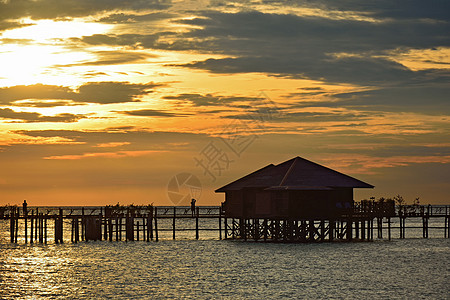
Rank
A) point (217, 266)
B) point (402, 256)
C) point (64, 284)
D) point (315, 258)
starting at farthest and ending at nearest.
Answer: point (402, 256) → point (315, 258) → point (217, 266) → point (64, 284)

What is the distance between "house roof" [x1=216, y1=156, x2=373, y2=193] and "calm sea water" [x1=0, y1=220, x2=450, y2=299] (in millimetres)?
5196

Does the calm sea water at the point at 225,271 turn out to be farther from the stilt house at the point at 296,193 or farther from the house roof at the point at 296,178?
the house roof at the point at 296,178

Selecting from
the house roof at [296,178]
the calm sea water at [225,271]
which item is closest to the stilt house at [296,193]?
the house roof at [296,178]

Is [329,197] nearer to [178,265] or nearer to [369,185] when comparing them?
[369,185]

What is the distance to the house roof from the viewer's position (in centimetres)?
5697

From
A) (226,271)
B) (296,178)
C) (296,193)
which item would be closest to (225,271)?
(226,271)

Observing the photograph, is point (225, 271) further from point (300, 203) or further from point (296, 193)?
point (296, 193)

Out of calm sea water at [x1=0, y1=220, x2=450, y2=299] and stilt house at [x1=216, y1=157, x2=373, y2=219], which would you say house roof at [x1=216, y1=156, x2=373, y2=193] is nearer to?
stilt house at [x1=216, y1=157, x2=373, y2=219]

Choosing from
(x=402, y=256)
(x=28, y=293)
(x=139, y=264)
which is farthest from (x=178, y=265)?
(x=402, y=256)

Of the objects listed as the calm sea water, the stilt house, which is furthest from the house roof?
the calm sea water

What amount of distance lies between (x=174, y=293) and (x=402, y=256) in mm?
25456

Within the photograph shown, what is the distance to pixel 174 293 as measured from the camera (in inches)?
1451

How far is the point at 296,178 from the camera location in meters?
58.1

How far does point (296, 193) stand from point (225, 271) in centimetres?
1294
